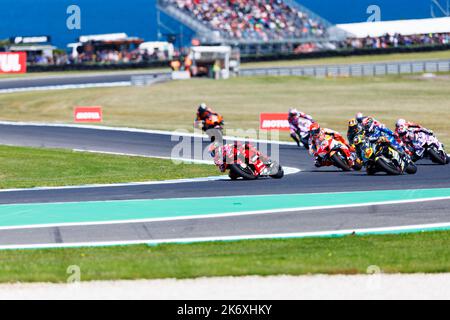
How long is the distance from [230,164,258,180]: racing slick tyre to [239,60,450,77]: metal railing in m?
39.2

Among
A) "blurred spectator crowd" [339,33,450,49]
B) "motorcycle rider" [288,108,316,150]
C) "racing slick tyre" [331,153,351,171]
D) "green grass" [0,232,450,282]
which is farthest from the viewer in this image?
"blurred spectator crowd" [339,33,450,49]

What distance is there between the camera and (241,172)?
1817cm

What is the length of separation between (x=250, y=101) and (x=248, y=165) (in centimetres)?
2907

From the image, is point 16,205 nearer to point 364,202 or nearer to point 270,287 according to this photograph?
point 364,202

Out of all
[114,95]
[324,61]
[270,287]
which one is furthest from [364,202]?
[324,61]

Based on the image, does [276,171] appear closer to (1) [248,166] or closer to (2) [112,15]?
(1) [248,166]

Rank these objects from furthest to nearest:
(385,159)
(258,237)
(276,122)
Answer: (276,122) < (385,159) < (258,237)

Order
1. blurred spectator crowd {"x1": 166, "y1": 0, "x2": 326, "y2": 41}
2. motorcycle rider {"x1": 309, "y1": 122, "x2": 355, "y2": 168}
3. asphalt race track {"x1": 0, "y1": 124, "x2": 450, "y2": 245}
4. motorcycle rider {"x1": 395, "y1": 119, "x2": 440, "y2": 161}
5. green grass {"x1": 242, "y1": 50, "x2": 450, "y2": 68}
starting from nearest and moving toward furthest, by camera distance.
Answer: asphalt race track {"x1": 0, "y1": 124, "x2": 450, "y2": 245}
motorcycle rider {"x1": 309, "y1": 122, "x2": 355, "y2": 168}
motorcycle rider {"x1": 395, "y1": 119, "x2": 440, "y2": 161}
green grass {"x1": 242, "y1": 50, "x2": 450, "y2": 68}
blurred spectator crowd {"x1": 166, "y1": 0, "x2": 326, "y2": 41}

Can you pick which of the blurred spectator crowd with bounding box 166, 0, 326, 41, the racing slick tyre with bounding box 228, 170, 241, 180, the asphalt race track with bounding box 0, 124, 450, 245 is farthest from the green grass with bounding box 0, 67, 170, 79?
the racing slick tyre with bounding box 228, 170, 241, 180

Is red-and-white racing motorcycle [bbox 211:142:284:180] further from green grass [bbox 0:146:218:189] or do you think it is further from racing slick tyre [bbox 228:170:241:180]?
green grass [bbox 0:146:218:189]

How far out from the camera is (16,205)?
15.7 meters

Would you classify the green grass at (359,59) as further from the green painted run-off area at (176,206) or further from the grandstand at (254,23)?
the green painted run-off area at (176,206)

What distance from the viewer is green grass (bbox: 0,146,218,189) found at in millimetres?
19797

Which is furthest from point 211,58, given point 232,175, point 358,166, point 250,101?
point 232,175
